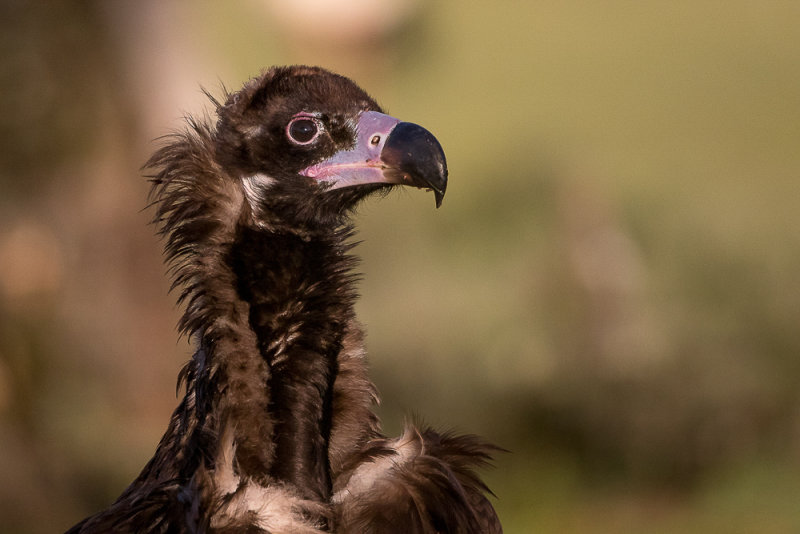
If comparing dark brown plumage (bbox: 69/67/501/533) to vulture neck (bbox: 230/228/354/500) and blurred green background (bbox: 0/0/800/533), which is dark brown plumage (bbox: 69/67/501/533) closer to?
vulture neck (bbox: 230/228/354/500)

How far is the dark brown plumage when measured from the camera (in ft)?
9.61

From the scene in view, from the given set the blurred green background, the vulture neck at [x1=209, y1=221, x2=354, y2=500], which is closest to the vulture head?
the vulture neck at [x1=209, y1=221, x2=354, y2=500]

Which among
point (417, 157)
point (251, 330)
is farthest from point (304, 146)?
point (251, 330)

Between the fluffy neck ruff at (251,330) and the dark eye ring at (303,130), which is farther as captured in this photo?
the dark eye ring at (303,130)

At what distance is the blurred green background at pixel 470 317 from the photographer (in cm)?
693

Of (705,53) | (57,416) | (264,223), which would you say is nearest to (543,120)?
(705,53)

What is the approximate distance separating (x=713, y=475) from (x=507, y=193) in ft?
9.40

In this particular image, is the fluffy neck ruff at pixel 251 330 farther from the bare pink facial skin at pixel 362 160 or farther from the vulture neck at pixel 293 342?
the bare pink facial skin at pixel 362 160

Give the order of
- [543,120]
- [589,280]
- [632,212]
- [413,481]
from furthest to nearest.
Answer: [543,120], [632,212], [589,280], [413,481]

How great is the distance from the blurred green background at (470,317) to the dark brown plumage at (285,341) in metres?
3.30

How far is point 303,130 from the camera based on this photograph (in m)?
3.23

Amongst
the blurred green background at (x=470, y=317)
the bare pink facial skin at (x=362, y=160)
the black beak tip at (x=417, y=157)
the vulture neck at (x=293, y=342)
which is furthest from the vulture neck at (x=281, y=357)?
the blurred green background at (x=470, y=317)

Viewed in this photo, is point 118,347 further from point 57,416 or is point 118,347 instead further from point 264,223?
point 264,223

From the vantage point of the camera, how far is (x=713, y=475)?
7023 mm
